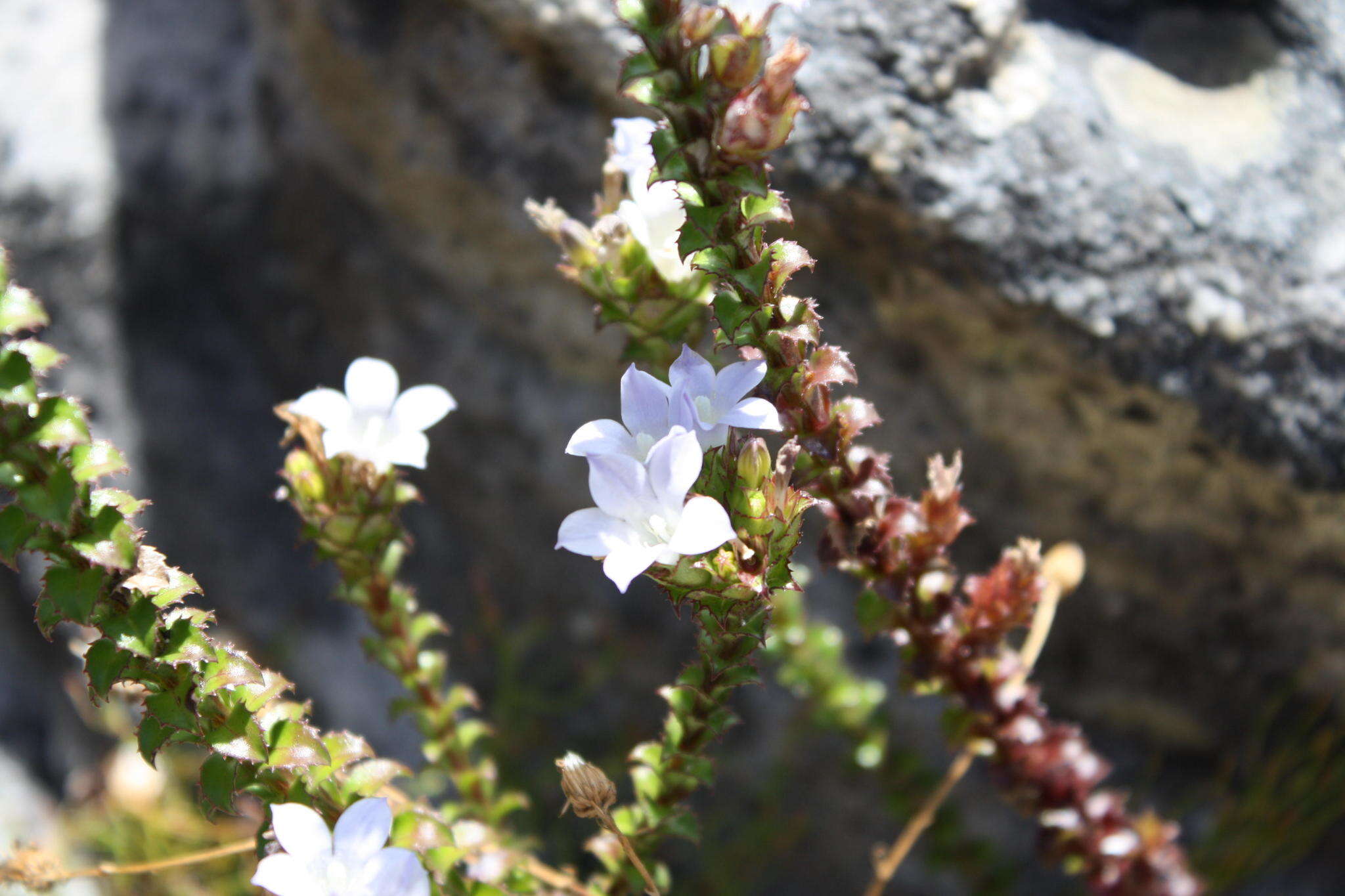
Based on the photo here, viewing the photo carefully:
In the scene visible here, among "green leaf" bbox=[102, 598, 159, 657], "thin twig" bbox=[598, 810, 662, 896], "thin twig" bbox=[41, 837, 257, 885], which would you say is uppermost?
"green leaf" bbox=[102, 598, 159, 657]

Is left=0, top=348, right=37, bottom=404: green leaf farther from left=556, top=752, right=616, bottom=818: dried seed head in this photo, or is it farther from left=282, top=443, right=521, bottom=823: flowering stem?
left=556, top=752, right=616, bottom=818: dried seed head

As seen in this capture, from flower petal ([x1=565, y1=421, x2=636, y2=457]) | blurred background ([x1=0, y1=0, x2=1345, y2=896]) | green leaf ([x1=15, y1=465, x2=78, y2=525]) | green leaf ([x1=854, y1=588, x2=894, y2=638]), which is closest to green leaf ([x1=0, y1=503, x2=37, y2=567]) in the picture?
green leaf ([x1=15, y1=465, x2=78, y2=525])

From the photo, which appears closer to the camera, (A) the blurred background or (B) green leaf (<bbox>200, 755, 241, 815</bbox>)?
(B) green leaf (<bbox>200, 755, 241, 815</bbox>)

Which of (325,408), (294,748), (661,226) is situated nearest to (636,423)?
(661,226)

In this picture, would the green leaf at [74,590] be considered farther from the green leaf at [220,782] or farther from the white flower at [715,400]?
the white flower at [715,400]

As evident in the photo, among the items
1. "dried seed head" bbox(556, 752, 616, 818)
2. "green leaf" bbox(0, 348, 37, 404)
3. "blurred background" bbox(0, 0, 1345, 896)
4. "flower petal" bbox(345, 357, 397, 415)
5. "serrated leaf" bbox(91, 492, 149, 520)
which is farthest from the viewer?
"blurred background" bbox(0, 0, 1345, 896)

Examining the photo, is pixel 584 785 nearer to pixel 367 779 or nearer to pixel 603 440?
pixel 367 779

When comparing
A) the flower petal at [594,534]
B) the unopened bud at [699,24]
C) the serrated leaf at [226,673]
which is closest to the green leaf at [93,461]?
the serrated leaf at [226,673]
